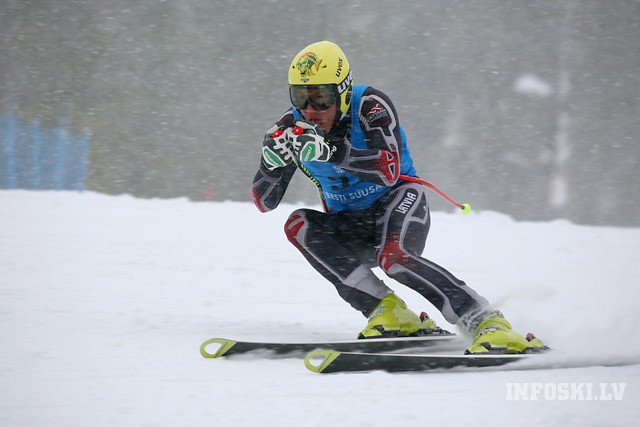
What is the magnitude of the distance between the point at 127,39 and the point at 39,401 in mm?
7320

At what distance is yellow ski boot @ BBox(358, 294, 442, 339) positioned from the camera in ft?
12.1

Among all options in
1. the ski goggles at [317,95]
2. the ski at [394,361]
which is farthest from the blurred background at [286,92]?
the ski at [394,361]

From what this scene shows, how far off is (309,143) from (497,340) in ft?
4.15

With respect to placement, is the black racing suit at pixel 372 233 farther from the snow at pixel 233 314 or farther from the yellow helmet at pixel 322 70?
the snow at pixel 233 314

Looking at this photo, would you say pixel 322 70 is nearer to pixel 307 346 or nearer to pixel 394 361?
pixel 307 346

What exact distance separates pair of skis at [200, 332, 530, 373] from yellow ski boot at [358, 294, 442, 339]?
0.10 metres

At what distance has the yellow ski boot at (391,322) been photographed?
3691 mm

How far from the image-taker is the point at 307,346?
11.5 feet

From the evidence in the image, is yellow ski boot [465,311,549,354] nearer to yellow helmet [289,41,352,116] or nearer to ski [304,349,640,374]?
ski [304,349,640,374]

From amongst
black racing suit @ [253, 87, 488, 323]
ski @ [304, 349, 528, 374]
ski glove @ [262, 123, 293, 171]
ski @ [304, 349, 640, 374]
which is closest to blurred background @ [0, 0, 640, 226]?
black racing suit @ [253, 87, 488, 323]

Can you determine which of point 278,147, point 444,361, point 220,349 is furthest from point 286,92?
point 444,361

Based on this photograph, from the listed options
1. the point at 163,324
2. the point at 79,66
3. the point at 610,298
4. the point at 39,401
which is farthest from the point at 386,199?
the point at 79,66

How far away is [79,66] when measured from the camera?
9125 millimetres

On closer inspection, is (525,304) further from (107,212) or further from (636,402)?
(107,212)
